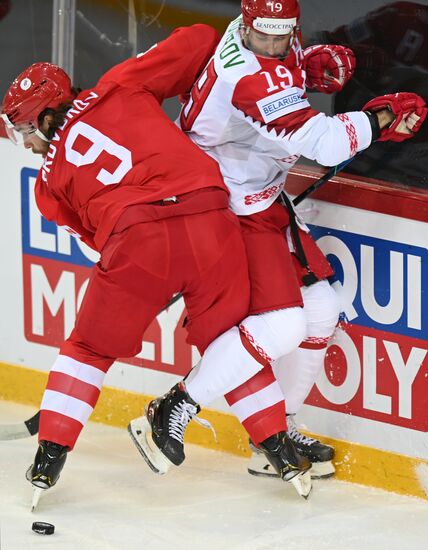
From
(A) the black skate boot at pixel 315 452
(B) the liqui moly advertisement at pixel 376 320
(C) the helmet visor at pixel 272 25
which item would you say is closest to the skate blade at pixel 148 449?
(A) the black skate boot at pixel 315 452

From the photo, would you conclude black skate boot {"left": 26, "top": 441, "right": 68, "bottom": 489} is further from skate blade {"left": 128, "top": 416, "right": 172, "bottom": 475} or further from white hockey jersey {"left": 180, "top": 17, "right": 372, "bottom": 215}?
white hockey jersey {"left": 180, "top": 17, "right": 372, "bottom": 215}

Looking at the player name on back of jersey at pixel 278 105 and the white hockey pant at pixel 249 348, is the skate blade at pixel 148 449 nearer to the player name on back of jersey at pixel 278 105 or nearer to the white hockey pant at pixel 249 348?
the white hockey pant at pixel 249 348

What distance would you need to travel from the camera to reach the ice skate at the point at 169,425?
372cm

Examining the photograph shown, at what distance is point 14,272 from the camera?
4.55 metres

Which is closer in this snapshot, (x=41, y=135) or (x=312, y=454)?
(x=41, y=135)

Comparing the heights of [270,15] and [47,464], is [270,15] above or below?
above

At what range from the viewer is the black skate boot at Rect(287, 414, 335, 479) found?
12.8 ft

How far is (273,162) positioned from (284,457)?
72 centimetres

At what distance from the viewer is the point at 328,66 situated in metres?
3.69

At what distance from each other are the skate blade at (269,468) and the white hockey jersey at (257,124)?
697 millimetres

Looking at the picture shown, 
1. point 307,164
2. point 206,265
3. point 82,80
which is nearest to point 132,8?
point 82,80

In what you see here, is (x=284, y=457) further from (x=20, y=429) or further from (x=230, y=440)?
(x=20, y=429)

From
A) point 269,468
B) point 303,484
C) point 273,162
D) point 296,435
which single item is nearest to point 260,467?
point 269,468

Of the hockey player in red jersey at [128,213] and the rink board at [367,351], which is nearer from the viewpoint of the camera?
the hockey player in red jersey at [128,213]
